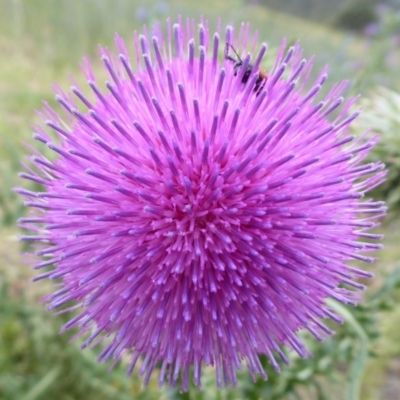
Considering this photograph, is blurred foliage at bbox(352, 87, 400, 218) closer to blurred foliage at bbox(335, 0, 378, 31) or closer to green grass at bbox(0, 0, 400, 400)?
green grass at bbox(0, 0, 400, 400)

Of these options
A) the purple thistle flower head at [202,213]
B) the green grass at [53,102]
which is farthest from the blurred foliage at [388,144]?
the purple thistle flower head at [202,213]

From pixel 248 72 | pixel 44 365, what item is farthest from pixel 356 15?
pixel 44 365

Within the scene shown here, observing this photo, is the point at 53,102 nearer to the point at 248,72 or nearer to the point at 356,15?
the point at 356,15

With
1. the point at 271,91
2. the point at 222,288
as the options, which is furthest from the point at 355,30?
the point at 222,288

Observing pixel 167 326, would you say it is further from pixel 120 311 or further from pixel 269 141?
pixel 269 141

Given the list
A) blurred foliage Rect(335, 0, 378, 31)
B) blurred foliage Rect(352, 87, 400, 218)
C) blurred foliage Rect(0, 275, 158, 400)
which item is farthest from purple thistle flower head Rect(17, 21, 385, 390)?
blurred foliage Rect(335, 0, 378, 31)

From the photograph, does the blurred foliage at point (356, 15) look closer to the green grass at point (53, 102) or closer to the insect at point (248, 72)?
the green grass at point (53, 102)
